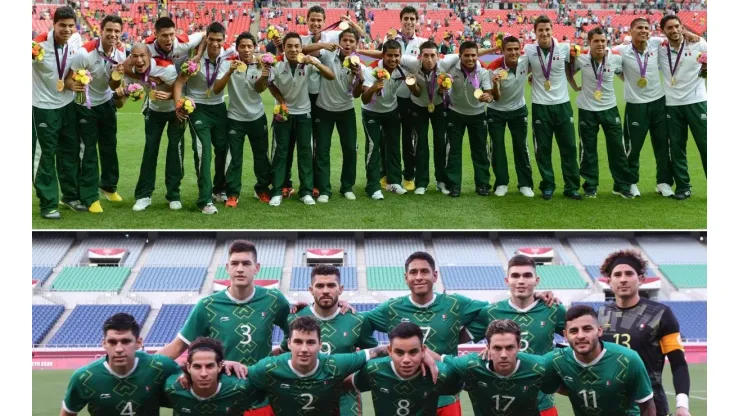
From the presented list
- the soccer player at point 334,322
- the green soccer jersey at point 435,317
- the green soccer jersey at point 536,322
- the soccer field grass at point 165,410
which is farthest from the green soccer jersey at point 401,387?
the soccer field grass at point 165,410

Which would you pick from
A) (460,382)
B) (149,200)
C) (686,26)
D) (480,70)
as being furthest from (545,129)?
(460,382)

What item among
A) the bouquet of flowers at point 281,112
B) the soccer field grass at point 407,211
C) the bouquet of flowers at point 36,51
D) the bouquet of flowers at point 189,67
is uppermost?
the bouquet of flowers at point 36,51

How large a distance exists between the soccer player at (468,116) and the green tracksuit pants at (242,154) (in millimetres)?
1604

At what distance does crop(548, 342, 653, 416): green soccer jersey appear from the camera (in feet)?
13.9

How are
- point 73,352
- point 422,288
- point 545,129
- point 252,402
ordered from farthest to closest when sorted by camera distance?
1. point 545,129
2. point 73,352
3. point 422,288
4. point 252,402

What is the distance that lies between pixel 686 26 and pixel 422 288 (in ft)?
14.8

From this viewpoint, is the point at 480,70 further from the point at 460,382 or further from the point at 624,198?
the point at 460,382

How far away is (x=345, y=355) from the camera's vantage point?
4.36 meters

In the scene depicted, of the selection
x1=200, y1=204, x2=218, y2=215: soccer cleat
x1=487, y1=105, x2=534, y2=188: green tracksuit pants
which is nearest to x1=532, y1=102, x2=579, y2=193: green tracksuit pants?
x1=487, y1=105, x2=534, y2=188: green tracksuit pants

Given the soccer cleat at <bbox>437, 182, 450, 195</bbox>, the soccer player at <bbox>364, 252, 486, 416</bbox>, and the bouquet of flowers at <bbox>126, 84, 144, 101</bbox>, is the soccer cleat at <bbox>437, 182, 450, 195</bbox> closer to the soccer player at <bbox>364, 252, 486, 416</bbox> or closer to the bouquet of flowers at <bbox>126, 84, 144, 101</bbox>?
the bouquet of flowers at <bbox>126, 84, 144, 101</bbox>

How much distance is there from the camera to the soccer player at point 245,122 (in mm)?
7496

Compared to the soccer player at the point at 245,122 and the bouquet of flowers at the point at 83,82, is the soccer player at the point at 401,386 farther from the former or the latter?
the bouquet of flowers at the point at 83,82

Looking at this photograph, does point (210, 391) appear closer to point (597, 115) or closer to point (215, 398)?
point (215, 398)

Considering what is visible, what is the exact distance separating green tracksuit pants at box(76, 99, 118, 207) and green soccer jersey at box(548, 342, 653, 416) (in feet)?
15.2
